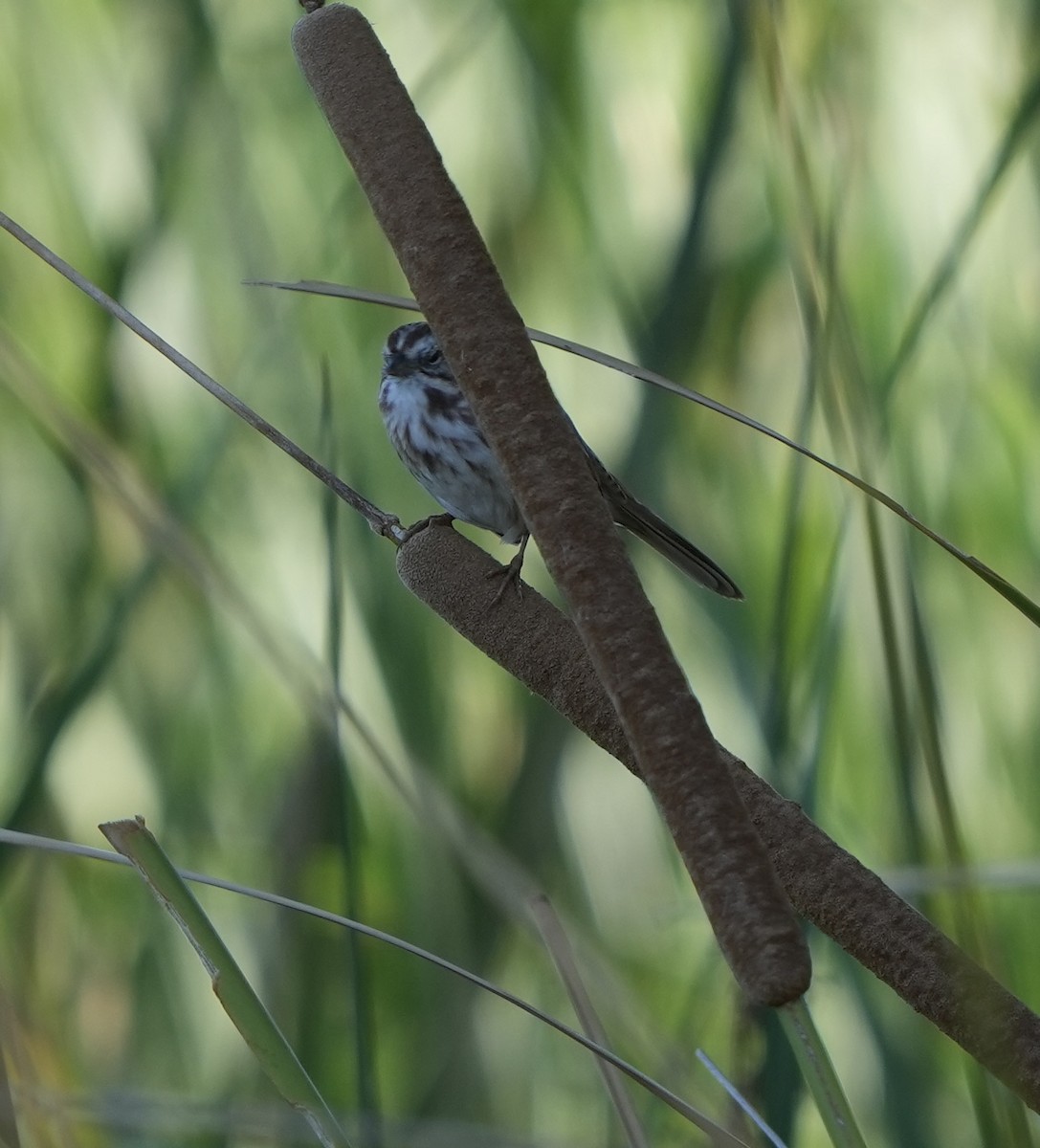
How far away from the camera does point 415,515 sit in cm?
146

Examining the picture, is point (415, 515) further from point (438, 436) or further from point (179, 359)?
point (179, 359)

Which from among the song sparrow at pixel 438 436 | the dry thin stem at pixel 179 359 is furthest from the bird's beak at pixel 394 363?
the dry thin stem at pixel 179 359

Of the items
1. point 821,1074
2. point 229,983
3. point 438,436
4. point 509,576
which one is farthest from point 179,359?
point 438,436

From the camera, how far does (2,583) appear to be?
4.18 ft

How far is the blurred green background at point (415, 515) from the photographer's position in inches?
43.3

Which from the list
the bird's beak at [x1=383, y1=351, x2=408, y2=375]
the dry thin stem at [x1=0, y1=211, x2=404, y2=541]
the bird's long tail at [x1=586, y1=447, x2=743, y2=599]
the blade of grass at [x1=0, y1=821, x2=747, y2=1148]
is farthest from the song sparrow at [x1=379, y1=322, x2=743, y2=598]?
the blade of grass at [x1=0, y1=821, x2=747, y2=1148]

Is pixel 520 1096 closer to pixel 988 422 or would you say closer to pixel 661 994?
pixel 661 994

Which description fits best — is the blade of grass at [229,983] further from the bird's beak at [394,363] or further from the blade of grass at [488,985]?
the bird's beak at [394,363]

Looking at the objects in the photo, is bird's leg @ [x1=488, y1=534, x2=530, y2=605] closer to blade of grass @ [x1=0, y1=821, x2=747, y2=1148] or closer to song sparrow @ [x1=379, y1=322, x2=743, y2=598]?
blade of grass @ [x1=0, y1=821, x2=747, y2=1148]

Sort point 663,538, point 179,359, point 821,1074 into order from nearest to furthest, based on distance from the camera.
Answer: point 821,1074 < point 179,359 < point 663,538

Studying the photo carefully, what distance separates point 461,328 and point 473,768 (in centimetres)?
90

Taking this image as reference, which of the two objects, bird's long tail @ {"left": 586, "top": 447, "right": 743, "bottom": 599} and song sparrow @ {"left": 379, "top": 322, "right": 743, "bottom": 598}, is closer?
bird's long tail @ {"left": 586, "top": 447, "right": 743, "bottom": 599}

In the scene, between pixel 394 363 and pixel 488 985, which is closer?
pixel 488 985

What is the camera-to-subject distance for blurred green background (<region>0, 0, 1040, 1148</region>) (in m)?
1.10
